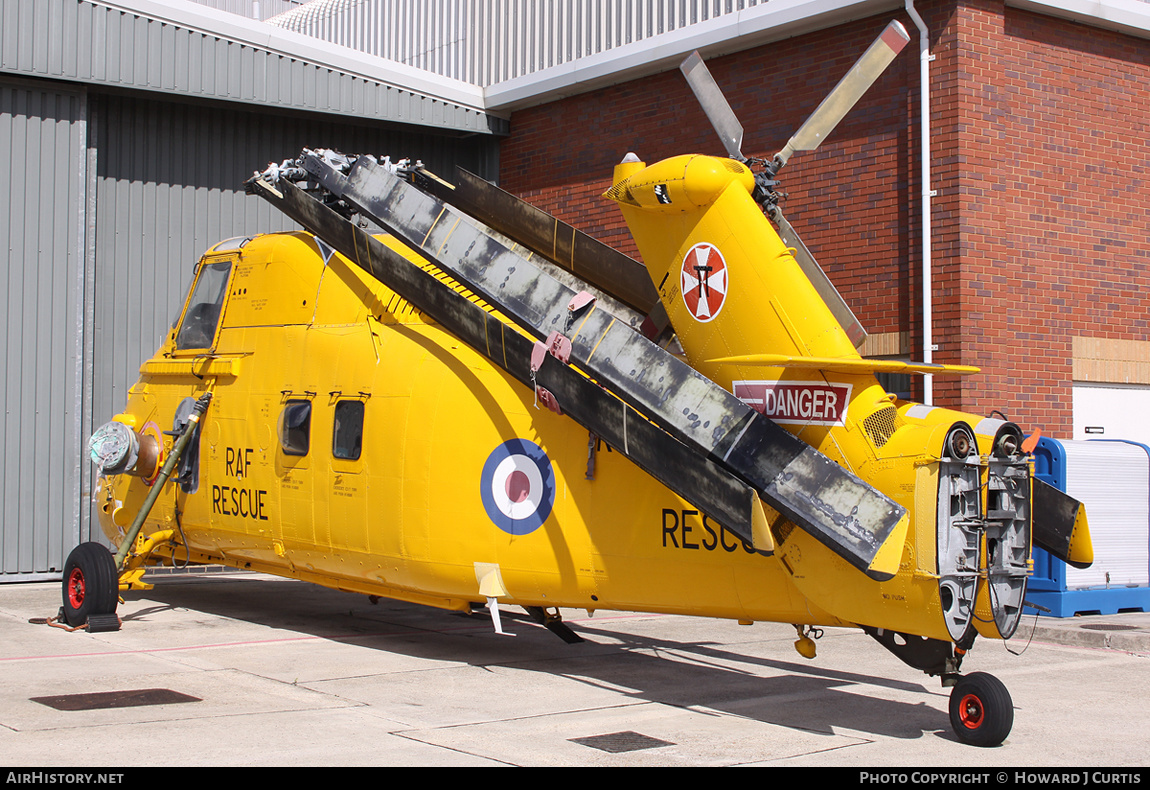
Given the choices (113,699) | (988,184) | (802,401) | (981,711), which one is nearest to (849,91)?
(802,401)

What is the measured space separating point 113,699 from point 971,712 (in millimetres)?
5941

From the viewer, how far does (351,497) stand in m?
10.2

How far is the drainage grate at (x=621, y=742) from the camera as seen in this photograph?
7.17 metres

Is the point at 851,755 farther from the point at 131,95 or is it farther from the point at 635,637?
the point at 131,95

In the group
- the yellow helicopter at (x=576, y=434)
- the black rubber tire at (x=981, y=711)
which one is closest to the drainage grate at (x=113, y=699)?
the yellow helicopter at (x=576, y=434)

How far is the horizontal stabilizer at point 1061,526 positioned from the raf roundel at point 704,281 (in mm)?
2486

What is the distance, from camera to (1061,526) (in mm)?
7941

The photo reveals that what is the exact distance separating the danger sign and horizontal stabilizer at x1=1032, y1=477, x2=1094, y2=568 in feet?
4.77

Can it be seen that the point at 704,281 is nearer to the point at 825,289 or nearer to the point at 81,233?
the point at 825,289

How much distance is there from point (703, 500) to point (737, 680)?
8.14 feet

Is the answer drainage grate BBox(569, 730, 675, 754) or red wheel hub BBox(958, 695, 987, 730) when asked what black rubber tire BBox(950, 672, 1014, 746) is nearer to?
red wheel hub BBox(958, 695, 987, 730)

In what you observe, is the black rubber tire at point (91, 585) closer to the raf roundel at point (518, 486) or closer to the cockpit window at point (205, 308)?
the cockpit window at point (205, 308)

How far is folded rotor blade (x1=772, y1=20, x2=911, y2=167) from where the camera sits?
26.1 feet

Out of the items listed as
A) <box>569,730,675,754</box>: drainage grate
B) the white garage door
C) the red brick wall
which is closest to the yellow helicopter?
<box>569,730,675,754</box>: drainage grate
